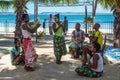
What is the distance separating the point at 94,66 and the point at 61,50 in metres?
2.24

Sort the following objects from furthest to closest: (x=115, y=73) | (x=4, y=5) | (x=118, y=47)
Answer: (x=4, y=5), (x=118, y=47), (x=115, y=73)

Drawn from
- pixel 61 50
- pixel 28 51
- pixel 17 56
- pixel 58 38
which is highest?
pixel 58 38

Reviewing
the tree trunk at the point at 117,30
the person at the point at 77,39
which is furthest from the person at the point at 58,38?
the tree trunk at the point at 117,30

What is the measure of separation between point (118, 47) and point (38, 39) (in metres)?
6.26

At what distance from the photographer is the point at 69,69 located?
10320mm

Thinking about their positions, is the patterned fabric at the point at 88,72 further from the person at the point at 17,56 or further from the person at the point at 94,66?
the person at the point at 17,56

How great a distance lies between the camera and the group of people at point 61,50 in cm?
914

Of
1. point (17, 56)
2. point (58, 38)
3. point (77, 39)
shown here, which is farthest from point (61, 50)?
point (17, 56)

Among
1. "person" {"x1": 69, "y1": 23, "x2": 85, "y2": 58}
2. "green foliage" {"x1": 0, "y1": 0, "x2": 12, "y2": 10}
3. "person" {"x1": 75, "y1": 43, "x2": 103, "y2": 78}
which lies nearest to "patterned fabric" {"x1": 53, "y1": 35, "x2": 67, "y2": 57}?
"person" {"x1": 69, "y1": 23, "x2": 85, "y2": 58}

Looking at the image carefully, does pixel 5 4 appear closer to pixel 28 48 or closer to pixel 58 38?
pixel 58 38

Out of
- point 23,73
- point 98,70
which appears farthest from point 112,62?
point 23,73

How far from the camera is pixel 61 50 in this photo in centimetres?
1110

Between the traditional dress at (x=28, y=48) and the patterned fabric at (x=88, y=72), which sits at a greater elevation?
the traditional dress at (x=28, y=48)

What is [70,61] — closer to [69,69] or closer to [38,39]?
[69,69]
